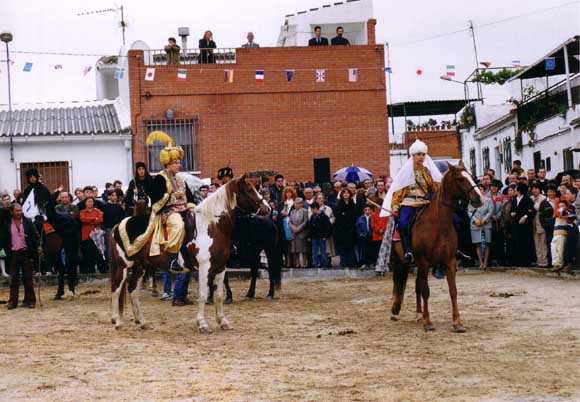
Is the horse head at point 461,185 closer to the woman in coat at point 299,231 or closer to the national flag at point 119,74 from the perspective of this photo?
the woman in coat at point 299,231

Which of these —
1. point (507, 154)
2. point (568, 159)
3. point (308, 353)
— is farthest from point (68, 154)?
point (308, 353)

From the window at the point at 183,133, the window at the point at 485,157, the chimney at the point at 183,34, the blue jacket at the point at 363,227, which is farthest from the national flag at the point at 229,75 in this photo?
the window at the point at 485,157

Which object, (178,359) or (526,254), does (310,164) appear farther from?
(178,359)

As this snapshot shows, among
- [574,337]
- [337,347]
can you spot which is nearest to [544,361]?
[574,337]

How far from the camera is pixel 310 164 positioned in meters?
31.8

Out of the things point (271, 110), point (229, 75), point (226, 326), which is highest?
point (229, 75)

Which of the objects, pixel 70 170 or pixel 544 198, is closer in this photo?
pixel 544 198

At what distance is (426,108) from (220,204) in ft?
132

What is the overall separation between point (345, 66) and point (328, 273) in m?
11.5

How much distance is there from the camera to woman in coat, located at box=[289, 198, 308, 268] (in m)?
22.0

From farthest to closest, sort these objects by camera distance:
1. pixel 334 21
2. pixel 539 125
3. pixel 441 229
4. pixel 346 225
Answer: pixel 334 21 → pixel 539 125 → pixel 346 225 → pixel 441 229

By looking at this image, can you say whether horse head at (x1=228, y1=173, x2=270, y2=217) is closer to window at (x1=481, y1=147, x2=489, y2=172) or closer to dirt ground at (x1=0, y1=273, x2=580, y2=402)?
dirt ground at (x1=0, y1=273, x2=580, y2=402)

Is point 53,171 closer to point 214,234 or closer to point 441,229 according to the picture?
point 214,234

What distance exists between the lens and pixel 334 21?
39406 mm
